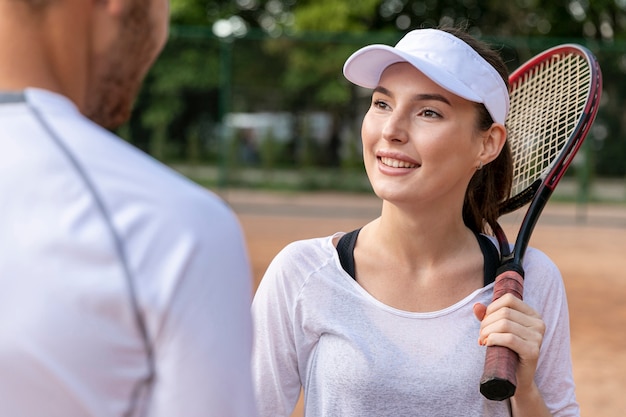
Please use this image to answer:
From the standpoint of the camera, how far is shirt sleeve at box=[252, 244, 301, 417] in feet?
6.66

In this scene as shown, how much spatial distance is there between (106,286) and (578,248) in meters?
11.9

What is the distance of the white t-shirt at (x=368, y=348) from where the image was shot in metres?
1.92

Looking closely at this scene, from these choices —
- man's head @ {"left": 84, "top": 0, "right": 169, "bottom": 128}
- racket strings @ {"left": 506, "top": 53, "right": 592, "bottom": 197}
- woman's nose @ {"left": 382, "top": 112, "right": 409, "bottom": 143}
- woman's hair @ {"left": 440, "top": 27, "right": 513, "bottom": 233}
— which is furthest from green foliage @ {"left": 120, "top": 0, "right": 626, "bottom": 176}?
man's head @ {"left": 84, "top": 0, "right": 169, "bottom": 128}

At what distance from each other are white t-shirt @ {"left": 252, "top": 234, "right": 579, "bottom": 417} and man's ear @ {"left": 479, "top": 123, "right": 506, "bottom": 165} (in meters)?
0.28

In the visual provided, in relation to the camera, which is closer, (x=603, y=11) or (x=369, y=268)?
(x=369, y=268)

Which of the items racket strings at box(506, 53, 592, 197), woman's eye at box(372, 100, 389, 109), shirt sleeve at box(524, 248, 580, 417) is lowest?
shirt sleeve at box(524, 248, 580, 417)

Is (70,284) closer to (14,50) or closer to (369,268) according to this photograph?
(14,50)

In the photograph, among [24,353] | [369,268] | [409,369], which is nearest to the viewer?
[24,353]

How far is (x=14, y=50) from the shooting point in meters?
0.98

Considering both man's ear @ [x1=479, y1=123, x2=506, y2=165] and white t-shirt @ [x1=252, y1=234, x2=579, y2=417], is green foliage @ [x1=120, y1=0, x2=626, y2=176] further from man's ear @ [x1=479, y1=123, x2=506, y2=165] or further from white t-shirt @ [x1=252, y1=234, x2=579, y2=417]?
white t-shirt @ [x1=252, y1=234, x2=579, y2=417]

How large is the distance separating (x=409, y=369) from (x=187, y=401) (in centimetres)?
106

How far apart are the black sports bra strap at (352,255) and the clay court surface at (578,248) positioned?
1.16 metres

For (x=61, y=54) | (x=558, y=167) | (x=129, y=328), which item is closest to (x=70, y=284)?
(x=129, y=328)

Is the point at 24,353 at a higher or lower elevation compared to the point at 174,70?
higher
